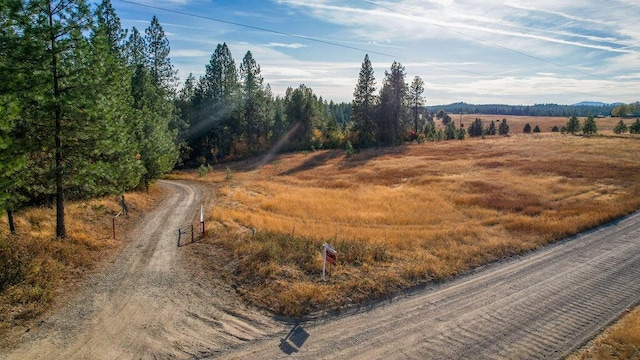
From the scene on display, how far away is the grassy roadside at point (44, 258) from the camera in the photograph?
400 inches

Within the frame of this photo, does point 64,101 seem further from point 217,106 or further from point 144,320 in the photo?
point 217,106

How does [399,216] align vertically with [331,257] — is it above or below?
below

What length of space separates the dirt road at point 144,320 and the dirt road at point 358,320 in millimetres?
29

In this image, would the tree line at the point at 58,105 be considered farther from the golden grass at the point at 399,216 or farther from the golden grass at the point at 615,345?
the golden grass at the point at 615,345

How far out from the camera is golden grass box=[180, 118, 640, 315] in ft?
41.9

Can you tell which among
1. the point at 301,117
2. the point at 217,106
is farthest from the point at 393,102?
the point at 217,106

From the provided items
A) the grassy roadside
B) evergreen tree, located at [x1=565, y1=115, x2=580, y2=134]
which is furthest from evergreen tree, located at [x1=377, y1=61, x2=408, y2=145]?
the grassy roadside

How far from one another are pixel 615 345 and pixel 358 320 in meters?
6.58

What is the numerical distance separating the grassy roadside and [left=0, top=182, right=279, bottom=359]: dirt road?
679 millimetres

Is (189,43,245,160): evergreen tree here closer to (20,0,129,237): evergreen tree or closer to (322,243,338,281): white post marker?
(20,0,129,237): evergreen tree

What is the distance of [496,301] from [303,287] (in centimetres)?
624

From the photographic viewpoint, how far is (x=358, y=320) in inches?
402

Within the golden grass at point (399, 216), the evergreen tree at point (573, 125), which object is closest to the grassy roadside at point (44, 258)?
the golden grass at point (399, 216)

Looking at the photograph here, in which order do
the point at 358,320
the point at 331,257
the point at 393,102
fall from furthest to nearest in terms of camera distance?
the point at 393,102
the point at 331,257
the point at 358,320
